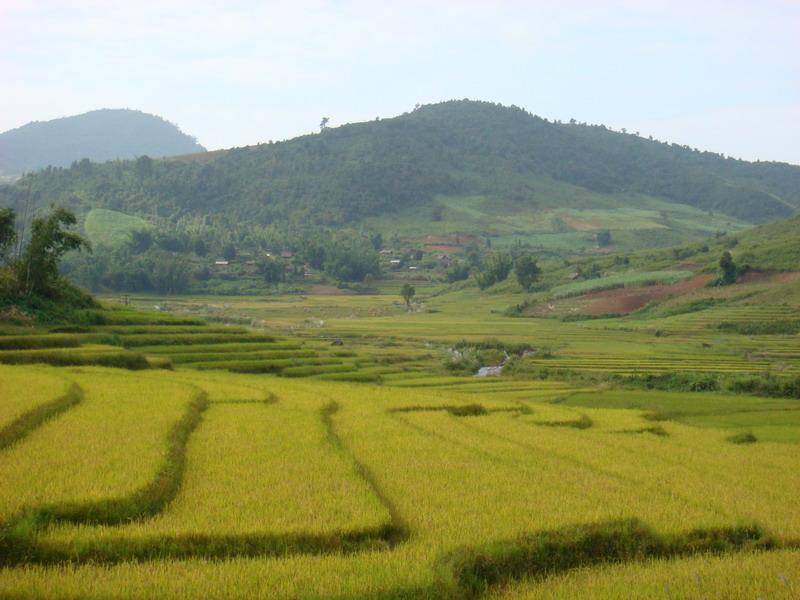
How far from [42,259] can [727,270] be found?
55.2m

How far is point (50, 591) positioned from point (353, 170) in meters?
160

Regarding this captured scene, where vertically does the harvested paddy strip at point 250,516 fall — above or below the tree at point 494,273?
below

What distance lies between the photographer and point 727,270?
68438mm

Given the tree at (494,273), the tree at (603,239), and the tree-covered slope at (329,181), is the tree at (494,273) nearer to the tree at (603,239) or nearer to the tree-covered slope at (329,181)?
the tree at (603,239)

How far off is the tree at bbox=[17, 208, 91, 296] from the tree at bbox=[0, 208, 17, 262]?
87 cm

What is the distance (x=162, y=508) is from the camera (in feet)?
33.4

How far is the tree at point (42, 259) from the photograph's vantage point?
35.1 m

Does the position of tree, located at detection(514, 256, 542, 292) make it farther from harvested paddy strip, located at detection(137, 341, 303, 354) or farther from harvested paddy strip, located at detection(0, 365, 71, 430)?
harvested paddy strip, located at detection(0, 365, 71, 430)

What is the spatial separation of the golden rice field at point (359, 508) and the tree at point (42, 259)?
62.5ft

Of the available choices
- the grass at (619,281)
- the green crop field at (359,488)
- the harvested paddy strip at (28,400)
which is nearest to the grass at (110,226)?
the grass at (619,281)

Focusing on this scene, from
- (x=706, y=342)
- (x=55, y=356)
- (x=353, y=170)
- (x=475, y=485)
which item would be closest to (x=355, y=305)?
(x=706, y=342)

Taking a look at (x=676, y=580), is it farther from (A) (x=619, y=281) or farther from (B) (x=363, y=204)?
(B) (x=363, y=204)

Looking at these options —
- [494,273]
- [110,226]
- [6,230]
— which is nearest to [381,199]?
[110,226]

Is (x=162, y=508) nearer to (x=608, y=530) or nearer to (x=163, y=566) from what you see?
(x=163, y=566)
